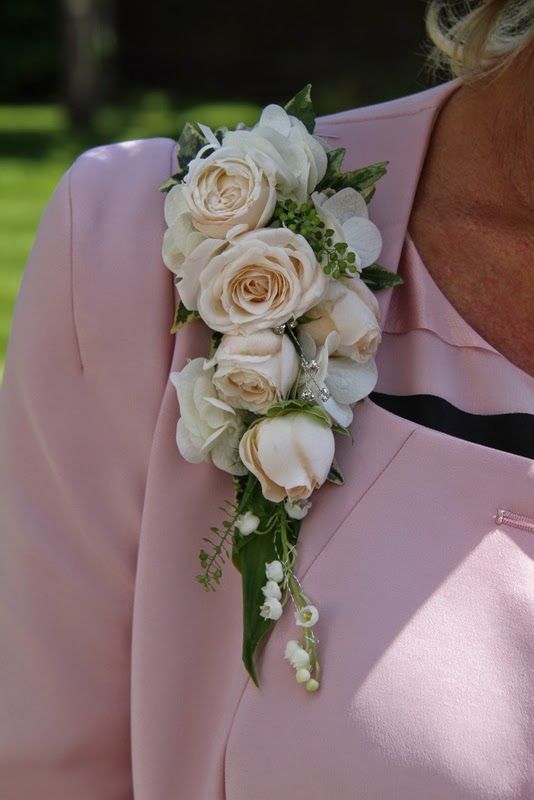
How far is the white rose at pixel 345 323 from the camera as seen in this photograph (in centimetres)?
135

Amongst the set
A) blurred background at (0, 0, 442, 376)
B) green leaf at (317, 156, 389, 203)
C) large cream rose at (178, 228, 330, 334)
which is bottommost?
blurred background at (0, 0, 442, 376)

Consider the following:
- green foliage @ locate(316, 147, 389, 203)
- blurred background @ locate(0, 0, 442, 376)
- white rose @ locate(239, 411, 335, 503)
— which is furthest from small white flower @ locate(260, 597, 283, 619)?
blurred background @ locate(0, 0, 442, 376)

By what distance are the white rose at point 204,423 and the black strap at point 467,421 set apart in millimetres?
170

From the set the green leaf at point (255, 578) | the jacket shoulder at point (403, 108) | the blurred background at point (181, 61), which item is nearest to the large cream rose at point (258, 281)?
the green leaf at point (255, 578)

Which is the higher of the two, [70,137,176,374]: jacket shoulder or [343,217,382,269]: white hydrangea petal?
[343,217,382,269]: white hydrangea petal

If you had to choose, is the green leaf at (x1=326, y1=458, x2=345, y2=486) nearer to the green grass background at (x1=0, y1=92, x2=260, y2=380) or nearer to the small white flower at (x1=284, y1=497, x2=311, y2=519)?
the small white flower at (x1=284, y1=497, x2=311, y2=519)

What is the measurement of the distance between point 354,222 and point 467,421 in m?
0.26

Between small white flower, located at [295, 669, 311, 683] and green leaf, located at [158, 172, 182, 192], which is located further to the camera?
green leaf, located at [158, 172, 182, 192]

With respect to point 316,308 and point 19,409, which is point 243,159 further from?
point 19,409

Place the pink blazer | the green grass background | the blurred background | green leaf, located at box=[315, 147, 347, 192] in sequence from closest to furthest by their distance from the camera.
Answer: the pink blazer → green leaf, located at box=[315, 147, 347, 192] → the green grass background → the blurred background

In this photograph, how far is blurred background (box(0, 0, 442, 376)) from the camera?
11.0 meters

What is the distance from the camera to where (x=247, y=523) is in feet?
4.37

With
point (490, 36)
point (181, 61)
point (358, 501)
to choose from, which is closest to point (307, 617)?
point (358, 501)

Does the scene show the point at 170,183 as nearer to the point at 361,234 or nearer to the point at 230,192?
the point at 230,192
